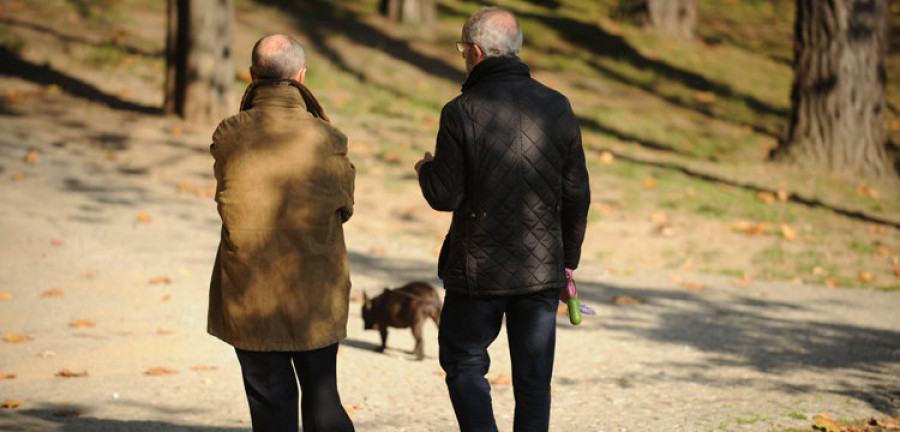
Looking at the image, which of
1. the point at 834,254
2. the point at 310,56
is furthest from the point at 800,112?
the point at 310,56

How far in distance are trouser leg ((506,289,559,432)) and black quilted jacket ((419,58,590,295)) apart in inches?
4.0

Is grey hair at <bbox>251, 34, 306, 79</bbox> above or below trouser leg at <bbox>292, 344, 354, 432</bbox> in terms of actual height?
above

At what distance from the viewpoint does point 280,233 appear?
11.8ft

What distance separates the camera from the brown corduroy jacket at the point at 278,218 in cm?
358

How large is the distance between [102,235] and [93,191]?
5.63ft

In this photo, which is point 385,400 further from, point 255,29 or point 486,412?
point 255,29

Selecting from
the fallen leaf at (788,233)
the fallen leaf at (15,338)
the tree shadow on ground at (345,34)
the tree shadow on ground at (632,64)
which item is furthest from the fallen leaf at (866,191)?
the fallen leaf at (15,338)

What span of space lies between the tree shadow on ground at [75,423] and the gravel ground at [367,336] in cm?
2

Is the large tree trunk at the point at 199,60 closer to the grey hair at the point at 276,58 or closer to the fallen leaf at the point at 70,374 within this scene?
the fallen leaf at the point at 70,374

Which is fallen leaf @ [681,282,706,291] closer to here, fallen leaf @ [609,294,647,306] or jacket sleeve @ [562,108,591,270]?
fallen leaf @ [609,294,647,306]

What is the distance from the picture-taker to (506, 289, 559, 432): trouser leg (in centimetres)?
385

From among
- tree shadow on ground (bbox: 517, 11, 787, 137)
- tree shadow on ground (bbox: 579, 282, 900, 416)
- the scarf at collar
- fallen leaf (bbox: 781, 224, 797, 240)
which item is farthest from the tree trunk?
the scarf at collar

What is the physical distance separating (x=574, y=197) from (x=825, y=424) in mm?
2151

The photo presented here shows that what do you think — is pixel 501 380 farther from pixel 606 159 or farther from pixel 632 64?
pixel 632 64
